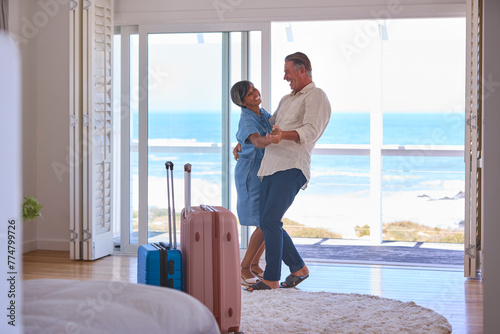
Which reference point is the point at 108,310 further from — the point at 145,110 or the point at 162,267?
the point at 145,110

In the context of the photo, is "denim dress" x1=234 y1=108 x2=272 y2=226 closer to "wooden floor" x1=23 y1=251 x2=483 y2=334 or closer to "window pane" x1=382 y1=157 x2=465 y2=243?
"wooden floor" x1=23 y1=251 x2=483 y2=334

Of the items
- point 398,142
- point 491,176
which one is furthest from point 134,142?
point 398,142

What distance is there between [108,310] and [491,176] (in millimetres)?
1626

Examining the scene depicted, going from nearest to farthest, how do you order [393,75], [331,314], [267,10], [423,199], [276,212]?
[331,314] < [276,212] < [267,10] < [423,199] < [393,75]

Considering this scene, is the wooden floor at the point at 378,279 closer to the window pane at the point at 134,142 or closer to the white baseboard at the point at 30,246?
the white baseboard at the point at 30,246

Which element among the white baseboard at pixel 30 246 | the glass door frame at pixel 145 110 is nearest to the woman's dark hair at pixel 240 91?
the glass door frame at pixel 145 110

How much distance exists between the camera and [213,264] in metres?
2.82

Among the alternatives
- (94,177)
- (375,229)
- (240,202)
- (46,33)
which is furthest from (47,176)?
(375,229)

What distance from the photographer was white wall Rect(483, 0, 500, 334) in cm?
236

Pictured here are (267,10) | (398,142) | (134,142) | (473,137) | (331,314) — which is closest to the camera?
(331,314)

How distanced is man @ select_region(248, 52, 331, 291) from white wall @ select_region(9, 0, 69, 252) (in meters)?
2.25

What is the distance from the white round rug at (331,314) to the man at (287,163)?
0.24m

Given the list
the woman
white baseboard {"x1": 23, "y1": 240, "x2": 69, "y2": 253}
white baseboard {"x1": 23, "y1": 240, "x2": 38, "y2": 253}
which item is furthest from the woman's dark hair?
white baseboard {"x1": 23, "y1": 240, "x2": 38, "y2": 253}

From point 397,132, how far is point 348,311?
14.2 meters
